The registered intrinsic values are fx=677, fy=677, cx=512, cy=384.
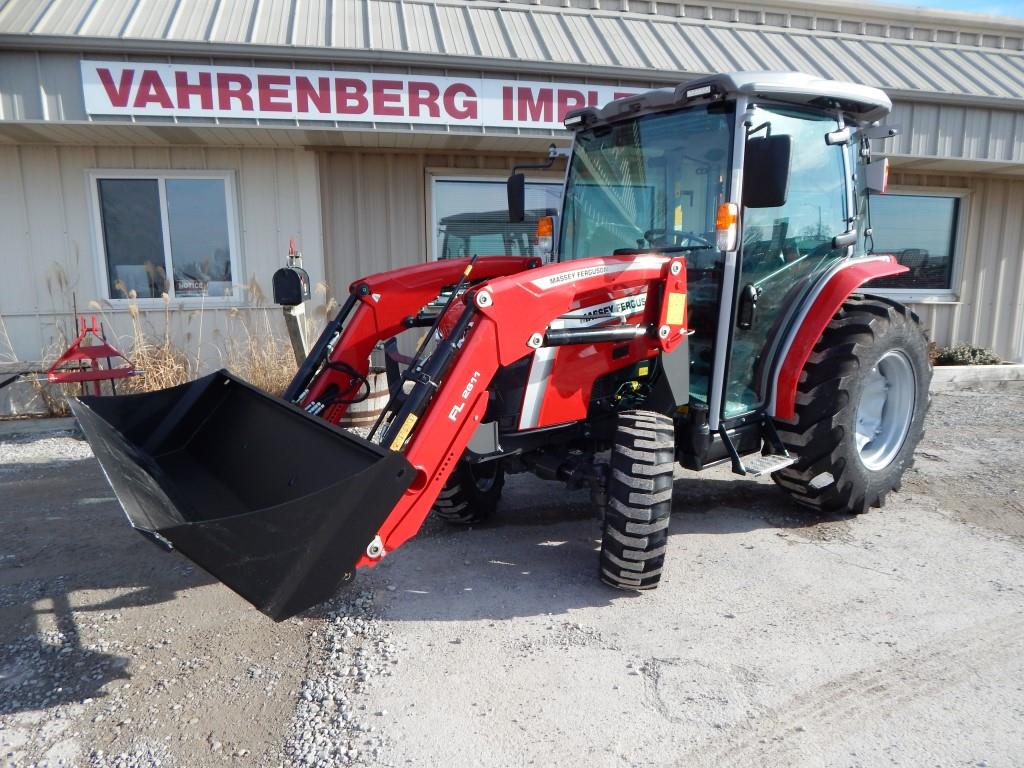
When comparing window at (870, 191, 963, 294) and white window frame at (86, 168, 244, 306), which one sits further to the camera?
window at (870, 191, 963, 294)

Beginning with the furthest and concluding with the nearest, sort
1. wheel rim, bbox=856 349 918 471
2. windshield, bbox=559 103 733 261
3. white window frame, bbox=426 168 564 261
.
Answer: white window frame, bbox=426 168 564 261, wheel rim, bbox=856 349 918 471, windshield, bbox=559 103 733 261

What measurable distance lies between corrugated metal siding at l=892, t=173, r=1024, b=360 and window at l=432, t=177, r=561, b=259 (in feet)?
17.2

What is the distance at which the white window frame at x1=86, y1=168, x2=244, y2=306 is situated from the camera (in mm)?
6566

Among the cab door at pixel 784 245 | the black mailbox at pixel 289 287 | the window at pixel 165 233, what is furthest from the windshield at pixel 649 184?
the window at pixel 165 233

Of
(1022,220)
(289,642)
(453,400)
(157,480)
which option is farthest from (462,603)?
(1022,220)

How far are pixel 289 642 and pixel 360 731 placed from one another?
2.21 feet

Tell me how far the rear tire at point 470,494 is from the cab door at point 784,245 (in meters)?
1.37

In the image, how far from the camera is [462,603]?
3061 millimetres

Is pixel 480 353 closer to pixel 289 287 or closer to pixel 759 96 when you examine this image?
pixel 289 287

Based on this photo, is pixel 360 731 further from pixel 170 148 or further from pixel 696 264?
pixel 170 148

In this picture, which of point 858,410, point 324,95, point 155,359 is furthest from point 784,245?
point 155,359

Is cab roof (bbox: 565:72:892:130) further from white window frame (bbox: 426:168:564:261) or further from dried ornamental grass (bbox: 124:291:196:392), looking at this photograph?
dried ornamental grass (bbox: 124:291:196:392)

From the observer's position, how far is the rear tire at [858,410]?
359cm

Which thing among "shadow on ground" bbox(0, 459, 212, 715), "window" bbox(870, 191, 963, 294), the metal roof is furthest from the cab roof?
"window" bbox(870, 191, 963, 294)
